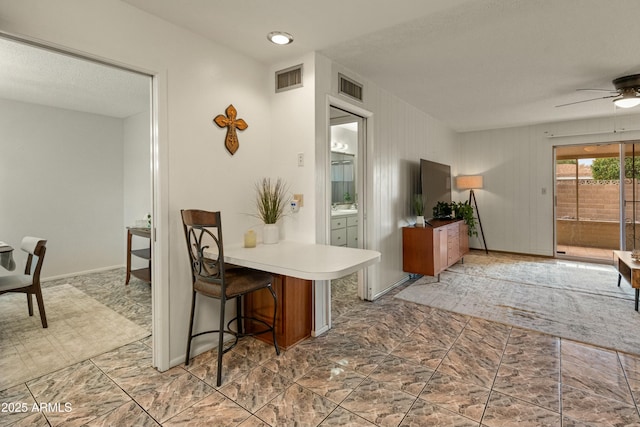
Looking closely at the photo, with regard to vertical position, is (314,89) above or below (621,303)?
above

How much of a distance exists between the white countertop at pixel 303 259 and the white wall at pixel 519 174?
200 inches

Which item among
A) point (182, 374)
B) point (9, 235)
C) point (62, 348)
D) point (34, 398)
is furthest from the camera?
point (9, 235)

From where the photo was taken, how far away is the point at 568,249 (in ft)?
19.2

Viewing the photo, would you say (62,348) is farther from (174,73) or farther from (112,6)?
(112,6)

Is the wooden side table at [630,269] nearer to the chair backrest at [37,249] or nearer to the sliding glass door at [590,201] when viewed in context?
the sliding glass door at [590,201]

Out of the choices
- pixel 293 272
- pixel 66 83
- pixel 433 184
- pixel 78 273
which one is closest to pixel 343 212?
pixel 433 184

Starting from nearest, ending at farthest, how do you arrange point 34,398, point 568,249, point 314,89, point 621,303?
1. point 34,398
2. point 314,89
3. point 621,303
4. point 568,249

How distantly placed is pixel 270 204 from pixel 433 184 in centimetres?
296

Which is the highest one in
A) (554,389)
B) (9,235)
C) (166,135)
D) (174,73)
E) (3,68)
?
(3,68)

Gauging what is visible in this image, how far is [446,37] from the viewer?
8.21 ft

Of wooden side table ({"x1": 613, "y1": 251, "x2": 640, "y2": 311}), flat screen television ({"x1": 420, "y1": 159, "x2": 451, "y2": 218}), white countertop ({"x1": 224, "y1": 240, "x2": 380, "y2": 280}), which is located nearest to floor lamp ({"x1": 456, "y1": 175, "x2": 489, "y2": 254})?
flat screen television ({"x1": 420, "y1": 159, "x2": 451, "y2": 218})

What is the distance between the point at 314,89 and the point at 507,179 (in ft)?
16.4

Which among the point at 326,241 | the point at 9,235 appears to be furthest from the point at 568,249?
the point at 9,235

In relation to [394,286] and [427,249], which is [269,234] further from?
[427,249]
